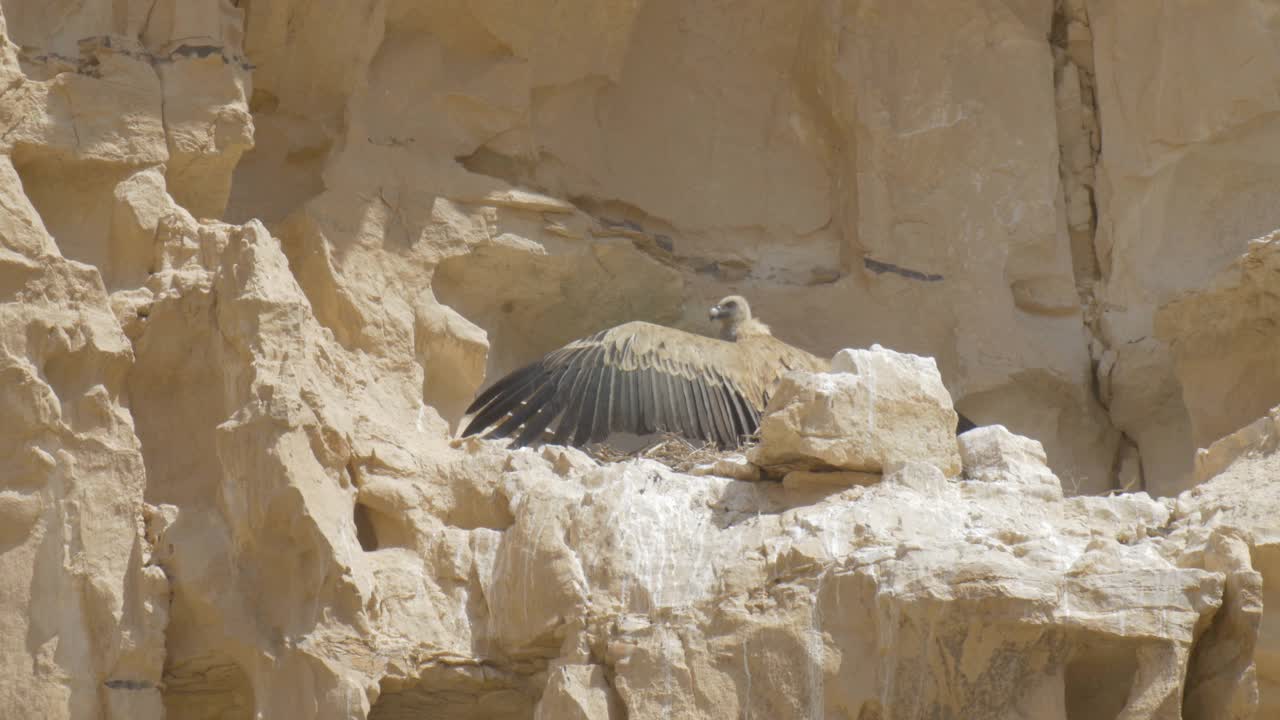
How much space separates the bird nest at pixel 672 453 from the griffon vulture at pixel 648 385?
124mm

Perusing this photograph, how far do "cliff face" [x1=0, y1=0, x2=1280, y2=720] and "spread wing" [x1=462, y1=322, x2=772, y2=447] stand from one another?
0.77 feet

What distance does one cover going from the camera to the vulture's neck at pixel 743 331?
9.69 meters

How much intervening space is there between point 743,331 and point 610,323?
0.61 m

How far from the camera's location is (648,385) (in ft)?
29.7

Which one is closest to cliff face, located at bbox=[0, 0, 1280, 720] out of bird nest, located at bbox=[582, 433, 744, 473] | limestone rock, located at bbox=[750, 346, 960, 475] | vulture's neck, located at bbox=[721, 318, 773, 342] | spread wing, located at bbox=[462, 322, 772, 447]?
limestone rock, located at bbox=[750, 346, 960, 475]

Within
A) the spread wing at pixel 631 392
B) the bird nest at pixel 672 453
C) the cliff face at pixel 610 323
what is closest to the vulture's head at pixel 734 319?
the spread wing at pixel 631 392

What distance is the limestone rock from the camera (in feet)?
22.1

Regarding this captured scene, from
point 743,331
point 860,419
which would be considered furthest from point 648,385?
point 860,419

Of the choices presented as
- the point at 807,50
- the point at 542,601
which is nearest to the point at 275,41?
the point at 807,50

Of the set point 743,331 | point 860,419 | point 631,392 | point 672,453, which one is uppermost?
point 743,331

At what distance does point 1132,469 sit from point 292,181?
3774 mm

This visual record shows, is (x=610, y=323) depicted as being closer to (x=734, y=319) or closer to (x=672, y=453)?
(x=734, y=319)

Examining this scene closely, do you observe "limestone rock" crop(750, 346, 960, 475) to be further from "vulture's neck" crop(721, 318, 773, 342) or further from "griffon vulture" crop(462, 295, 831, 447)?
"vulture's neck" crop(721, 318, 773, 342)

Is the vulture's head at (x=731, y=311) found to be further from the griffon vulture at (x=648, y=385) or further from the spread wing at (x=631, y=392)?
the spread wing at (x=631, y=392)
